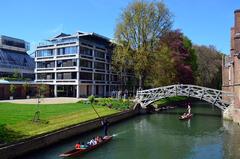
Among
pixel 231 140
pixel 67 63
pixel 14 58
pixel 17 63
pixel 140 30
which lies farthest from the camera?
pixel 17 63

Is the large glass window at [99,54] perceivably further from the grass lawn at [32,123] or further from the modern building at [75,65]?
the grass lawn at [32,123]

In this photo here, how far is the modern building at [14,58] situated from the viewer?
76625 millimetres

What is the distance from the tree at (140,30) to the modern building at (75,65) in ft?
36.4

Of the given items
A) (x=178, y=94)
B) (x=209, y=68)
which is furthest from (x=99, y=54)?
(x=209, y=68)

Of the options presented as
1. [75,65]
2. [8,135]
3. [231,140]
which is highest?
[75,65]

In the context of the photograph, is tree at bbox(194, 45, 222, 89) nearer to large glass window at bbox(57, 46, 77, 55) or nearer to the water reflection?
large glass window at bbox(57, 46, 77, 55)

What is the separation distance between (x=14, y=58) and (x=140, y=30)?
3932cm

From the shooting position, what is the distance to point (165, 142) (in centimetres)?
2975

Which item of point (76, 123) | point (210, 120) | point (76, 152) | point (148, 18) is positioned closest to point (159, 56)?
point (148, 18)

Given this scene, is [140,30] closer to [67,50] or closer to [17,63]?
[67,50]

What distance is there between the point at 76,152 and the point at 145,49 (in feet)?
123

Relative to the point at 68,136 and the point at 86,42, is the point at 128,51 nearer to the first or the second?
the point at 86,42

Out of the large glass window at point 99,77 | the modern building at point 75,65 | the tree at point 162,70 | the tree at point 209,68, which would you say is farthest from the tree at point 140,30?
the tree at point 209,68

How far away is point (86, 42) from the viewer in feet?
233
